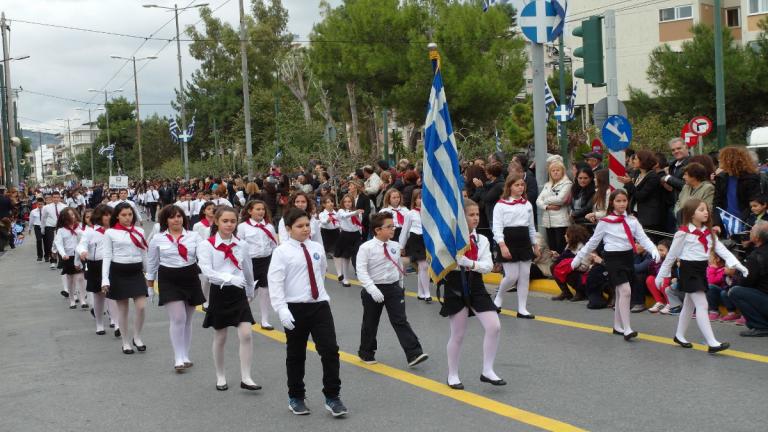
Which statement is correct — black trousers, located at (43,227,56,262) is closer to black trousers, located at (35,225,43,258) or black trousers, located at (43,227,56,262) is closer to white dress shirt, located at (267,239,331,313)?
black trousers, located at (35,225,43,258)

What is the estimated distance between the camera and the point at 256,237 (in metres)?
11.5

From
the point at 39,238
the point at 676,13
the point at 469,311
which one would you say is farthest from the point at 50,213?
the point at 676,13

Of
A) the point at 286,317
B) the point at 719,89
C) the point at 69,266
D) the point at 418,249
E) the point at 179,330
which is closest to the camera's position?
the point at 286,317

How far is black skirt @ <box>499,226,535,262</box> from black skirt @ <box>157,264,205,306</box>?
3.86m

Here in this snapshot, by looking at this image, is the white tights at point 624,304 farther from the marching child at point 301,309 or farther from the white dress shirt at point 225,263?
the white dress shirt at point 225,263

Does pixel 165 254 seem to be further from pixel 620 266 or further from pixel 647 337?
pixel 647 337

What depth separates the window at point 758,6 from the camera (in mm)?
44469

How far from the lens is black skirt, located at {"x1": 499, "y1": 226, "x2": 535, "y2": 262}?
37.6 feet

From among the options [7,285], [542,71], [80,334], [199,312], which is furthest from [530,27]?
[7,285]

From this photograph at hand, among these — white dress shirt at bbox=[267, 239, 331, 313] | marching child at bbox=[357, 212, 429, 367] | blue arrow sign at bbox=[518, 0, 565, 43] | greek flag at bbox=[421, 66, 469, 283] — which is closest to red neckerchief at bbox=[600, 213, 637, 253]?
marching child at bbox=[357, 212, 429, 367]

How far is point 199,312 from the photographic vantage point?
44.9ft

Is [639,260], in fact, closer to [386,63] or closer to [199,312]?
[199,312]

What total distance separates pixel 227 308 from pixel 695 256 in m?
4.35

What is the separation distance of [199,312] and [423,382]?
6.30 meters
